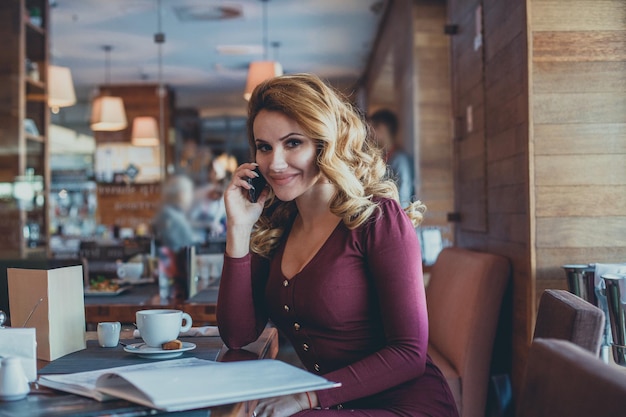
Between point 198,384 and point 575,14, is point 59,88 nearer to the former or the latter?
point 575,14

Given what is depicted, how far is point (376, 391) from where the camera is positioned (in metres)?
1.47

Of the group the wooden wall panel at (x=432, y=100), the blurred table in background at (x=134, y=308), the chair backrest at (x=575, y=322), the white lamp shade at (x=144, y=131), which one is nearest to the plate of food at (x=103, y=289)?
the blurred table in background at (x=134, y=308)

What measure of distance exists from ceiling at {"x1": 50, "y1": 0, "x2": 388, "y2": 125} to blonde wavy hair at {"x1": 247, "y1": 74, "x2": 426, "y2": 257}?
348 centimetres

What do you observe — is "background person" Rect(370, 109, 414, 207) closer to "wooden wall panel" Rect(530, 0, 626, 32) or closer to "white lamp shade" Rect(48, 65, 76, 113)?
"wooden wall panel" Rect(530, 0, 626, 32)

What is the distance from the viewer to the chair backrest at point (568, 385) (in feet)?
2.48

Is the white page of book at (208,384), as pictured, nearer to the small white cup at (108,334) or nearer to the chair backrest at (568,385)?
the chair backrest at (568,385)

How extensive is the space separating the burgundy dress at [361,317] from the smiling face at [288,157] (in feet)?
0.49

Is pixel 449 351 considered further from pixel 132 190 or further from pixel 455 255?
pixel 132 190

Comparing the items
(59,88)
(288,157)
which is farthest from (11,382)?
(59,88)

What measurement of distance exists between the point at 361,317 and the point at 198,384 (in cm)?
62

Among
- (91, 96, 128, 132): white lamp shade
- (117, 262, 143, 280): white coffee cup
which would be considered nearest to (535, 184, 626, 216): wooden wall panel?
(117, 262, 143, 280): white coffee cup

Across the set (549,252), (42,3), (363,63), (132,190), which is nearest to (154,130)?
(132,190)

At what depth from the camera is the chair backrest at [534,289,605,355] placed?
1.11 metres

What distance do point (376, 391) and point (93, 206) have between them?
698cm
